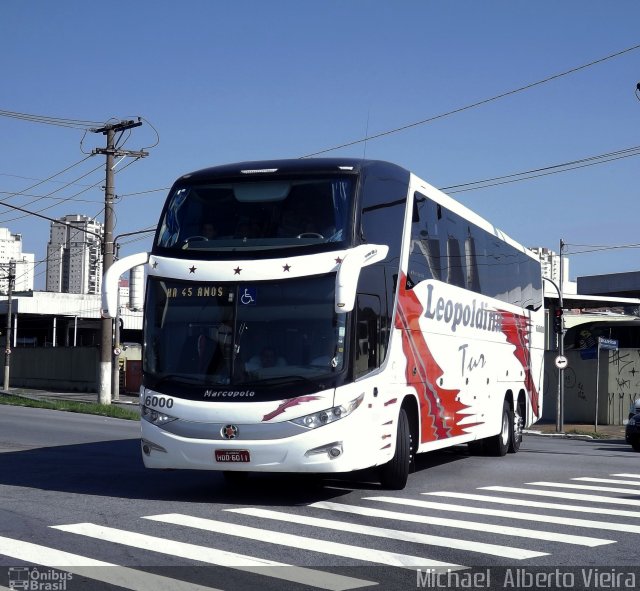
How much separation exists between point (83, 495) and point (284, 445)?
8.99 feet

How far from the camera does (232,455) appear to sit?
12.1 m

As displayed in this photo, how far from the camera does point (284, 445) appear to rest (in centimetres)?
1191

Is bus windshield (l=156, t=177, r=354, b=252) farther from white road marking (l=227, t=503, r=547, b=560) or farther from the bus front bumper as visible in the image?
white road marking (l=227, t=503, r=547, b=560)

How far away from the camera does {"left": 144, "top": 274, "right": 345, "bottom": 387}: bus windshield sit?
479 inches

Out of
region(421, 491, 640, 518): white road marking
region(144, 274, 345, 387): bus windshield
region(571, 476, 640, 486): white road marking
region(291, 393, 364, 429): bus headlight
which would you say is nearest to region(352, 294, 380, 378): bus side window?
region(144, 274, 345, 387): bus windshield

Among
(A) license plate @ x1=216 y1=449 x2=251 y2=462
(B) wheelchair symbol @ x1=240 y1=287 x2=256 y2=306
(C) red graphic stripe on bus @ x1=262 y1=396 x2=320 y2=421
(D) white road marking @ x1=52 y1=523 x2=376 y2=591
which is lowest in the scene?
(D) white road marking @ x1=52 y1=523 x2=376 y2=591

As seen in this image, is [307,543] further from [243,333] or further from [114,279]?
[114,279]

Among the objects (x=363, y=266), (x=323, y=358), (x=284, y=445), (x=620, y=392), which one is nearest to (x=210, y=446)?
(x=284, y=445)

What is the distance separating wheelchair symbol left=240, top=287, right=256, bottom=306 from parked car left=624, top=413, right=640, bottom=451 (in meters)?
15.2

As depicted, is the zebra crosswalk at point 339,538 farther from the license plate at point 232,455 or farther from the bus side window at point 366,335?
the bus side window at point 366,335

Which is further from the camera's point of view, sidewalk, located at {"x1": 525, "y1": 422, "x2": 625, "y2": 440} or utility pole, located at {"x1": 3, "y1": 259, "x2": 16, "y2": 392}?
utility pole, located at {"x1": 3, "y1": 259, "x2": 16, "y2": 392}

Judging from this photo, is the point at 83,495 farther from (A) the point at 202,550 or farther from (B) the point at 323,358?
(A) the point at 202,550

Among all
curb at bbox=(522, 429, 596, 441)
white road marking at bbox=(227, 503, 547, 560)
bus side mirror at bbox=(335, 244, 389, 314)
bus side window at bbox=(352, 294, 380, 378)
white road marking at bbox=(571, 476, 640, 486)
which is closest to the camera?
white road marking at bbox=(227, 503, 547, 560)

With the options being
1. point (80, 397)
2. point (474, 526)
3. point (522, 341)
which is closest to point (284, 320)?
point (474, 526)
